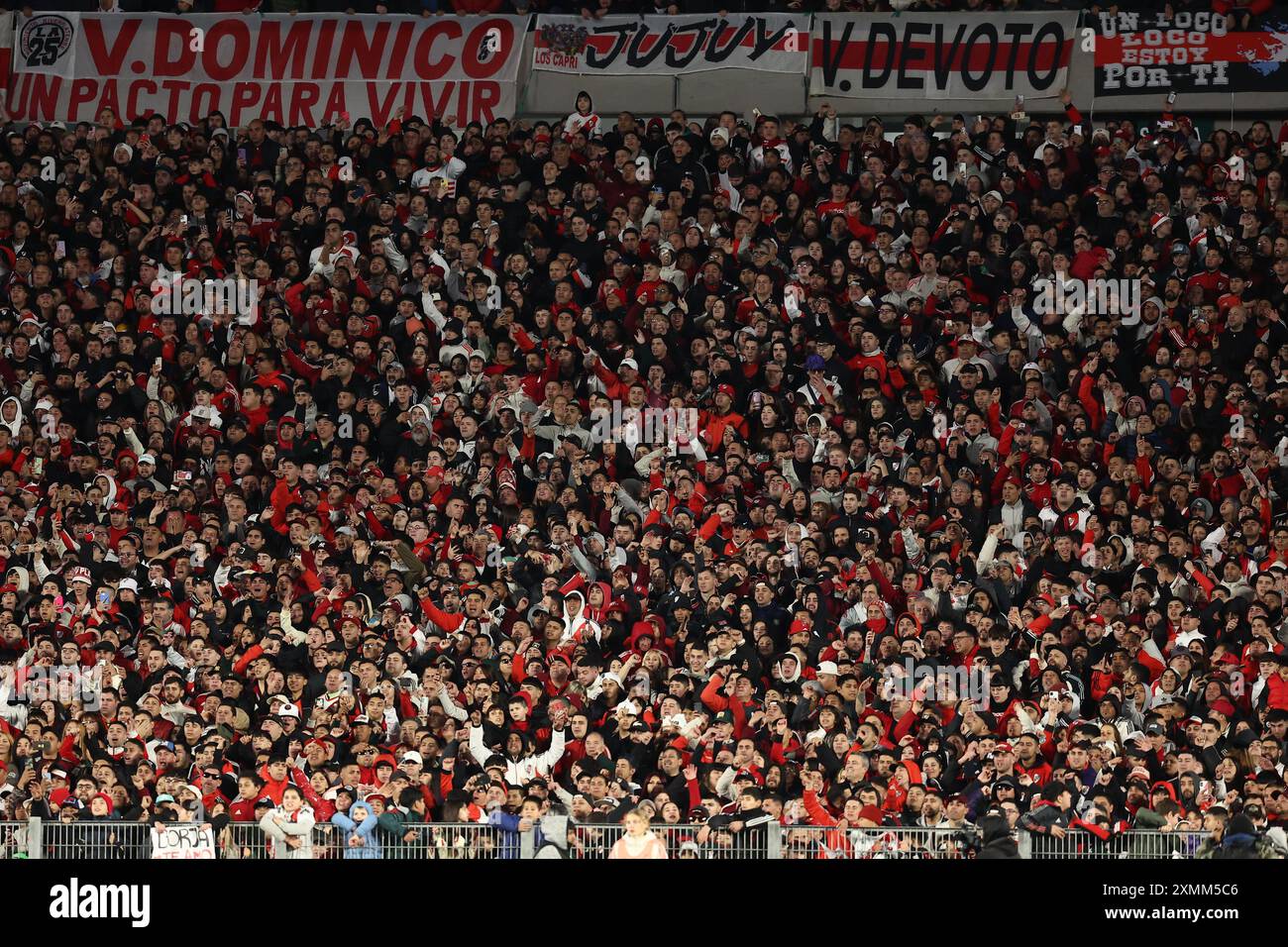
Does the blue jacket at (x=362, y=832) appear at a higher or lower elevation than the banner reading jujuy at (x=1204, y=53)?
lower

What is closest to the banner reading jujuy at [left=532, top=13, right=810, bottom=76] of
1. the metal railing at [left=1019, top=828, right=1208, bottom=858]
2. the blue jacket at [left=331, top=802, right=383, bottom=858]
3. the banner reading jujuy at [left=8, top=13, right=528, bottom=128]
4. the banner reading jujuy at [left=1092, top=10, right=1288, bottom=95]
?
the banner reading jujuy at [left=8, top=13, right=528, bottom=128]

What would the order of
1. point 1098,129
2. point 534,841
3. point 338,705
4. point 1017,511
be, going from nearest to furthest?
point 534,841 → point 338,705 → point 1017,511 → point 1098,129

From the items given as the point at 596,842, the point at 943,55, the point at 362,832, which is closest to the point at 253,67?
the point at 943,55

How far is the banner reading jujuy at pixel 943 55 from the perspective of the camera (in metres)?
22.7

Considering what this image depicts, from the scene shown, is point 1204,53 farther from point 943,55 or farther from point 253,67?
point 253,67

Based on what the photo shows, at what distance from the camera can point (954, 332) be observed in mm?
19344

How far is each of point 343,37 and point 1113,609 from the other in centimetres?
1163

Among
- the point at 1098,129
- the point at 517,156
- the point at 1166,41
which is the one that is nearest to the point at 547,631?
the point at 517,156

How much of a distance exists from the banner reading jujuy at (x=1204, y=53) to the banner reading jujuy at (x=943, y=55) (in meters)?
0.77

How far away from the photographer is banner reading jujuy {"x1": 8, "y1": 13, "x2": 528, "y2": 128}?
76.9ft

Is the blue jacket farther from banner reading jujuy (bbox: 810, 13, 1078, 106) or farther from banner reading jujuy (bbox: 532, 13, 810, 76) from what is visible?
banner reading jujuy (bbox: 810, 13, 1078, 106)

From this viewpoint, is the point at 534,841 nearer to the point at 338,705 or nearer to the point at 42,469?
the point at 338,705

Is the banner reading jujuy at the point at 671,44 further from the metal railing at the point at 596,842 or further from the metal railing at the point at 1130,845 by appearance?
the metal railing at the point at 1130,845

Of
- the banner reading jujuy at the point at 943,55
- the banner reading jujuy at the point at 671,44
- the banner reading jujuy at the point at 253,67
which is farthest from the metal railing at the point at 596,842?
the banner reading jujuy at the point at 253,67
